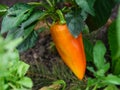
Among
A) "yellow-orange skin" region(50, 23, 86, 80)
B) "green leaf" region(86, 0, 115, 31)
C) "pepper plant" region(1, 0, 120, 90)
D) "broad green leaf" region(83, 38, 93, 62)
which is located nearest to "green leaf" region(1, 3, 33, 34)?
"pepper plant" region(1, 0, 120, 90)

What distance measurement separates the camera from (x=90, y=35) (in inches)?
54.9

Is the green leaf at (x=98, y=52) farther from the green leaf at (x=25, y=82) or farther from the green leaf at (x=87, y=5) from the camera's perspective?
the green leaf at (x=25, y=82)

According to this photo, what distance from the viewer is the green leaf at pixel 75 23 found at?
0.88 meters

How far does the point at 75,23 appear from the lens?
0.90m

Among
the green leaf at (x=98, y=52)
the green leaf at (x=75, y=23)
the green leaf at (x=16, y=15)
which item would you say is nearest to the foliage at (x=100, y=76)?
the green leaf at (x=98, y=52)

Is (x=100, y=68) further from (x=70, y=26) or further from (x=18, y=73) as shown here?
(x=18, y=73)

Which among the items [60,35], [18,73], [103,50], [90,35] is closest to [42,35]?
[90,35]

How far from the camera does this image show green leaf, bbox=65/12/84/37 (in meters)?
0.88

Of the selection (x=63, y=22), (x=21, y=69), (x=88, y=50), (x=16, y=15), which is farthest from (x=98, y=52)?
(x=21, y=69)

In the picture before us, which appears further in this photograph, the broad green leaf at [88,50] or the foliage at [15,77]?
the broad green leaf at [88,50]

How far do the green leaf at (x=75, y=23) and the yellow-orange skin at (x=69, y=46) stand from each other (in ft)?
0.14

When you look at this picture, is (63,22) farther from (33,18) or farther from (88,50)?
(88,50)

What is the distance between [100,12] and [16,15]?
34cm

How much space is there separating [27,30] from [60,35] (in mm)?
111
